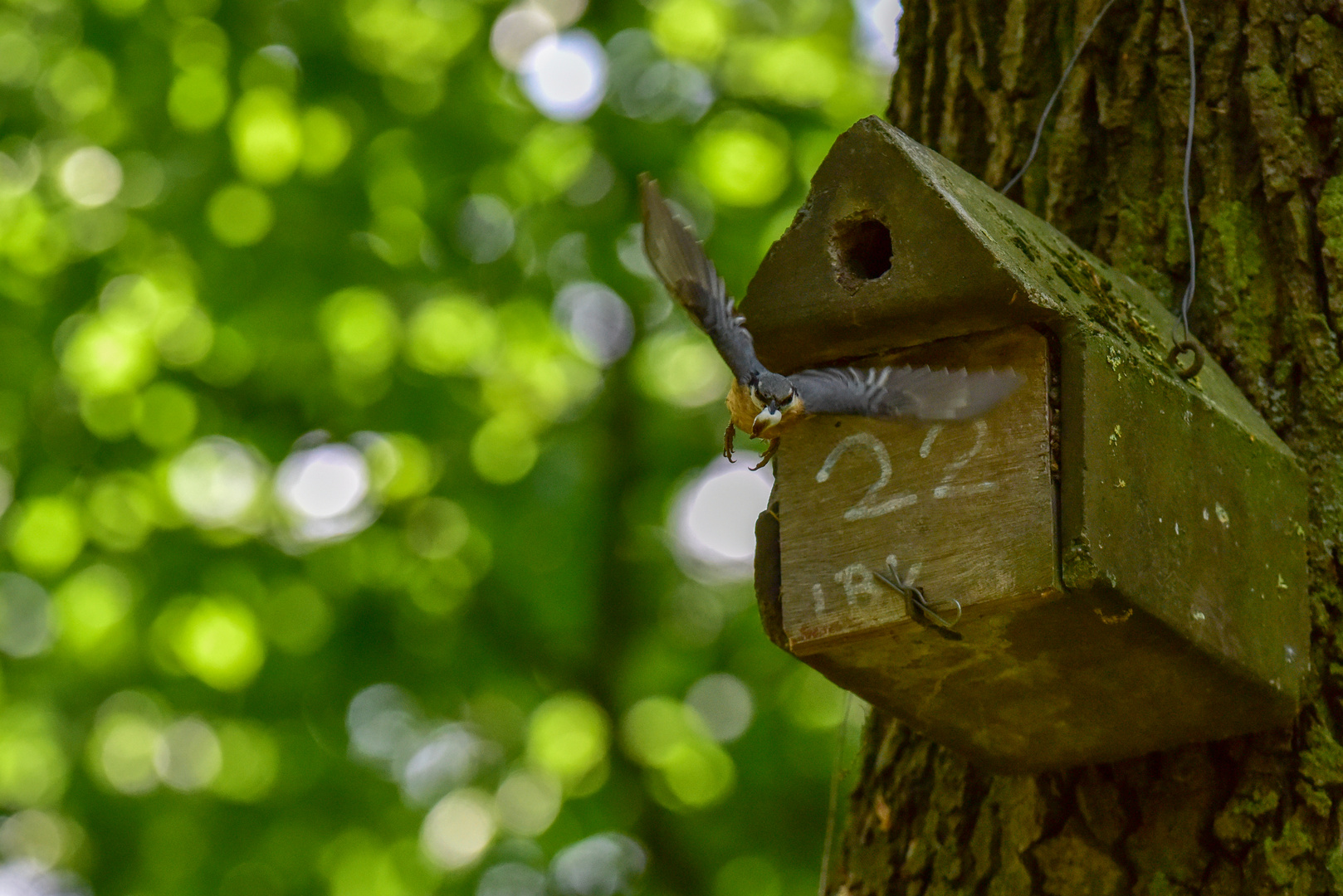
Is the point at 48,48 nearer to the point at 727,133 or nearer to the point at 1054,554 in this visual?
the point at 727,133

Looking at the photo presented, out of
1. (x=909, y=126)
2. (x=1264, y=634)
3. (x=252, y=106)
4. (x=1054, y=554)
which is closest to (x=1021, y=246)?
(x=1054, y=554)

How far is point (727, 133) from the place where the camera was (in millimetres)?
5164

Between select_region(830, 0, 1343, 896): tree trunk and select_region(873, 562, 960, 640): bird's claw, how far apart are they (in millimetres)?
520

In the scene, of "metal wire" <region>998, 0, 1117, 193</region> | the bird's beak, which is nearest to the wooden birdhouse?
the bird's beak

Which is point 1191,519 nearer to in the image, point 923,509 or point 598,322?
point 923,509

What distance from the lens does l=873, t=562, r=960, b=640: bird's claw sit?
1632 mm

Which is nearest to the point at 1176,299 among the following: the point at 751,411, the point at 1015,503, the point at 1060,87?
the point at 1060,87

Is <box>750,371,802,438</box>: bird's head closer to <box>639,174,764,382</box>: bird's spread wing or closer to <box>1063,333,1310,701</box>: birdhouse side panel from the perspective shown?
<box>639,174,764,382</box>: bird's spread wing

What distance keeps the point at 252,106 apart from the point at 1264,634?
4.10m

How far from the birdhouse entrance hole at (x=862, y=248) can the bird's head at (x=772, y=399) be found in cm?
20

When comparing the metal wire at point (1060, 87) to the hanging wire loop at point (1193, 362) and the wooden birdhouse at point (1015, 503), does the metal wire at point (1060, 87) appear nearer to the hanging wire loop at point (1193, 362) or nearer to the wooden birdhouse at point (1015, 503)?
the wooden birdhouse at point (1015, 503)

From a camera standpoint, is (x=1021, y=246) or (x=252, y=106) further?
(x=252, y=106)

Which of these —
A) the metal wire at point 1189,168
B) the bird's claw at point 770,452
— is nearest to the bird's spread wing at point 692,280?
the bird's claw at point 770,452

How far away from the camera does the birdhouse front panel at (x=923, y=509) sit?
63.5 inches
